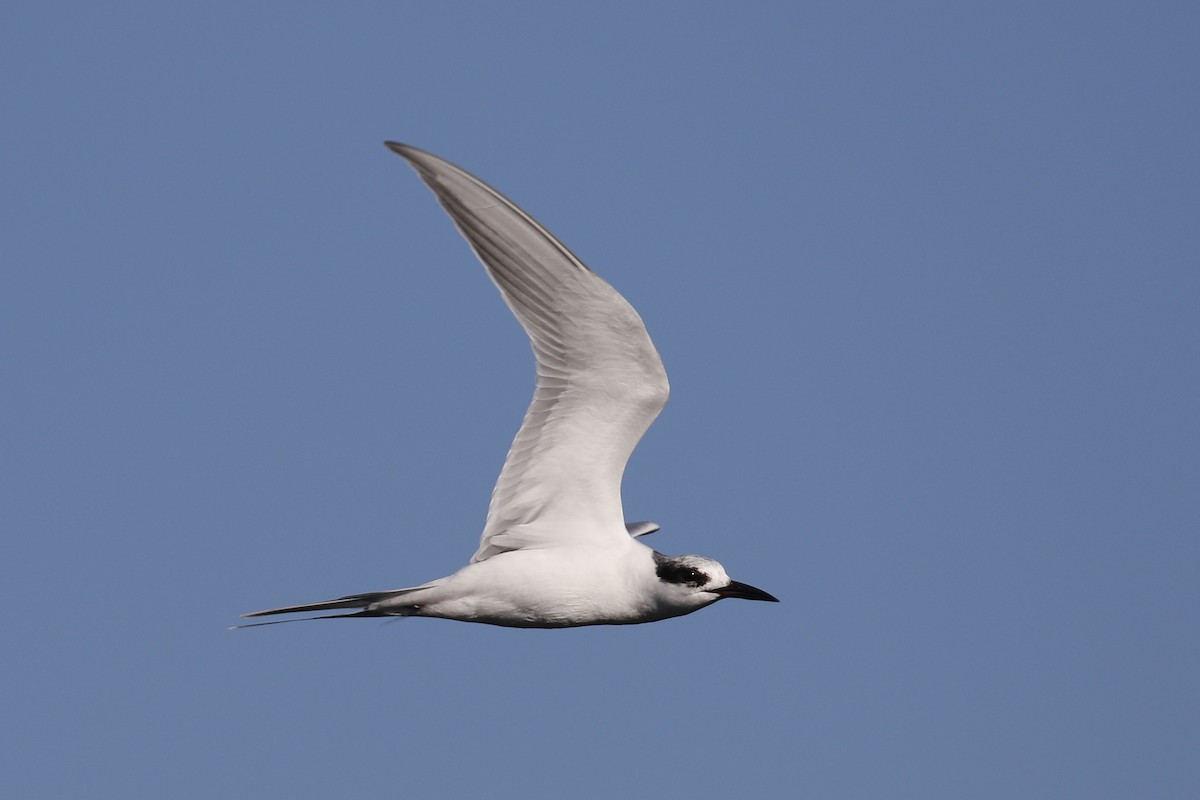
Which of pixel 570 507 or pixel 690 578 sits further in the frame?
pixel 570 507

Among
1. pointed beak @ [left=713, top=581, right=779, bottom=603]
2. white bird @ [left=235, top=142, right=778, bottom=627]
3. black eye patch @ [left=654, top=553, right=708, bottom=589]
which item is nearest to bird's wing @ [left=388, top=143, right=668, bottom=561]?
white bird @ [left=235, top=142, right=778, bottom=627]

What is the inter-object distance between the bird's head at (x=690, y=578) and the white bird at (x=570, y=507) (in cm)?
1

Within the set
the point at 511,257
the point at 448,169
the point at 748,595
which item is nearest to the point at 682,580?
the point at 748,595

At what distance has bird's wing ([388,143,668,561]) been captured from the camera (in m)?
10.2

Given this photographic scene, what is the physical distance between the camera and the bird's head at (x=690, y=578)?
1114cm

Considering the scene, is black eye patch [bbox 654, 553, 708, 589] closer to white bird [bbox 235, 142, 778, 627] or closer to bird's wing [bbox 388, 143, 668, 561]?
white bird [bbox 235, 142, 778, 627]

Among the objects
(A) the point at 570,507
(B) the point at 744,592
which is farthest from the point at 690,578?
(A) the point at 570,507

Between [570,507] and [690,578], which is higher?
[570,507]

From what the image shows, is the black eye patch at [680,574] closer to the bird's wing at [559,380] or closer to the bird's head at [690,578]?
the bird's head at [690,578]

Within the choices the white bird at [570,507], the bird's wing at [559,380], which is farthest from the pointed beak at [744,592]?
the bird's wing at [559,380]

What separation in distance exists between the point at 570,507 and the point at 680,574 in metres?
1.17

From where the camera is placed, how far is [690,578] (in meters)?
11.1

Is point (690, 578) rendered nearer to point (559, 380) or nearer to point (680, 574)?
point (680, 574)

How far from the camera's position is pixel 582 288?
1046 centimetres
